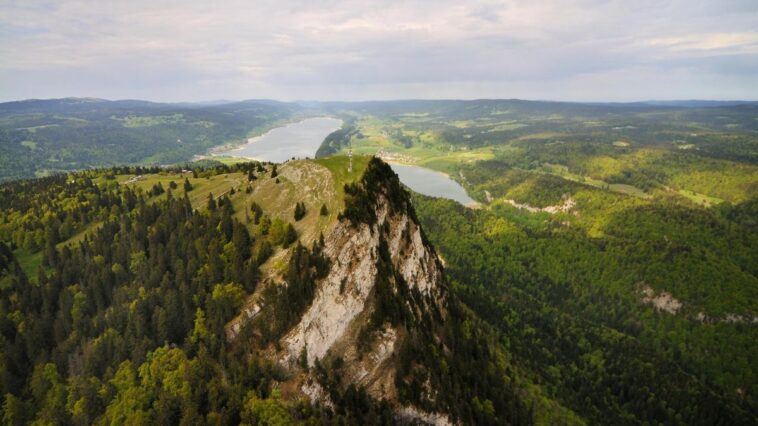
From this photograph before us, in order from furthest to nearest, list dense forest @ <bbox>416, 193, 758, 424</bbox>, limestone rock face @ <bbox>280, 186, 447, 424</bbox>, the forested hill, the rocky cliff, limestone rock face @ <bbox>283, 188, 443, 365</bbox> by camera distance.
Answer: dense forest @ <bbox>416, 193, 758, 424</bbox>, limestone rock face @ <bbox>283, 188, 443, 365</bbox>, limestone rock face @ <bbox>280, 186, 447, 424</bbox>, the rocky cliff, the forested hill

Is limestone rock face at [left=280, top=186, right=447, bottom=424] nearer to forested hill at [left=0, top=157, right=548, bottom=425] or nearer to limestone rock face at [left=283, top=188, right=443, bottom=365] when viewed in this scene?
limestone rock face at [left=283, top=188, right=443, bottom=365]

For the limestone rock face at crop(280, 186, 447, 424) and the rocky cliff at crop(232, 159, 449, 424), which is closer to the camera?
the rocky cliff at crop(232, 159, 449, 424)

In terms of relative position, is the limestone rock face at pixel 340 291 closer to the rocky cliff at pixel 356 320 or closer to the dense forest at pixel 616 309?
the rocky cliff at pixel 356 320

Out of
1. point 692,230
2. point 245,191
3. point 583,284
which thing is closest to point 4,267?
point 245,191

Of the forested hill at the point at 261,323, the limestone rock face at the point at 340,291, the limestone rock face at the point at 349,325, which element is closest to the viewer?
the forested hill at the point at 261,323

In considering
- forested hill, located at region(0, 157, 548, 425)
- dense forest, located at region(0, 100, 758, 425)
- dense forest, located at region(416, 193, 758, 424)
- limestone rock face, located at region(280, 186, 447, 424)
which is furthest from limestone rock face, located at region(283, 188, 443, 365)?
dense forest, located at region(416, 193, 758, 424)

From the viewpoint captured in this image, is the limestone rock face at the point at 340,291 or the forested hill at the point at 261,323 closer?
the forested hill at the point at 261,323

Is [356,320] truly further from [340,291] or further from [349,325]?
[340,291]

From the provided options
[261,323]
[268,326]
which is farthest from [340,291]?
[261,323]

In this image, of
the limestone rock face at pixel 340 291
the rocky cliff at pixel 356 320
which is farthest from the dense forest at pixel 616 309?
the limestone rock face at pixel 340 291

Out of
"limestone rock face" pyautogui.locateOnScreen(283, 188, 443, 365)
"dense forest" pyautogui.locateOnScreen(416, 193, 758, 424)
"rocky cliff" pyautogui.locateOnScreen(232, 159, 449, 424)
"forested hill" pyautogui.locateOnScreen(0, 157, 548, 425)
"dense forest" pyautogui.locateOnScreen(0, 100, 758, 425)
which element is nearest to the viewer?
"forested hill" pyautogui.locateOnScreen(0, 157, 548, 425)

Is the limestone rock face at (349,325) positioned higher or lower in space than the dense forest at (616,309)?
higher

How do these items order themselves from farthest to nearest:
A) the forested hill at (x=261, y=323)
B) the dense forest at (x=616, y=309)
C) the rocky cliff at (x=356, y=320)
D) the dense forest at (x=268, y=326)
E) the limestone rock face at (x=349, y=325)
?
the dense forest at (x=616, y=309) → the limestone rock face at (x=349, y=325) → the rocky cliff at (x=356, y=320) → the dense forest at (x=268, y=326) → the forested hill at (x=261, y=323)
